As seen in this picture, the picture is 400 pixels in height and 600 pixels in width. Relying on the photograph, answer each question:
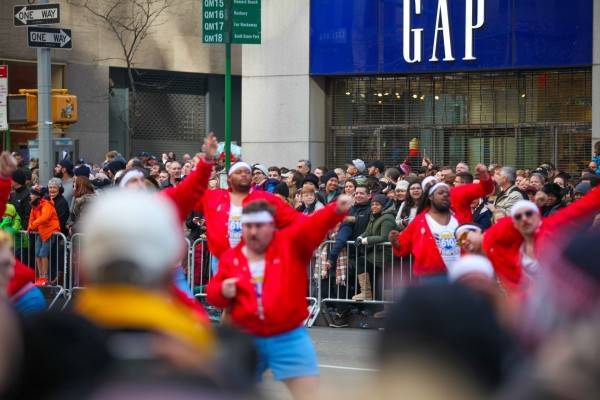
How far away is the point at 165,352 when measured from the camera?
8.86 ft

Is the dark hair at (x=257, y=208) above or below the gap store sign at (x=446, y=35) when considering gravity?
below

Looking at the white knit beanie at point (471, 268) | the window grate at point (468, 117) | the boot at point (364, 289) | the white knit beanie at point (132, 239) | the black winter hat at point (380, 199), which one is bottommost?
the boot at point (364, 289)

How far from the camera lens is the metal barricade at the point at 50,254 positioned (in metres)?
16.1

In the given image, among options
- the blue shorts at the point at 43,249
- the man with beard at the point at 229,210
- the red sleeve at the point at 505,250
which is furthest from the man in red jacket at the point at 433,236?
the blue shorts at the point at 43,249

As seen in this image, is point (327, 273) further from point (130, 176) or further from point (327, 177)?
point (130, 176)

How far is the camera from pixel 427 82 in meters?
24.4

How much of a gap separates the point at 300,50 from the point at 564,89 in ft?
18.0

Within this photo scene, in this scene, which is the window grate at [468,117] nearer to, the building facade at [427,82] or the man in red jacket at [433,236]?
the building facade at [427,82]

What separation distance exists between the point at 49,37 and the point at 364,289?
5.80 meters

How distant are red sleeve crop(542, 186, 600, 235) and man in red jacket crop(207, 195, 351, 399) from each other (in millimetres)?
1646

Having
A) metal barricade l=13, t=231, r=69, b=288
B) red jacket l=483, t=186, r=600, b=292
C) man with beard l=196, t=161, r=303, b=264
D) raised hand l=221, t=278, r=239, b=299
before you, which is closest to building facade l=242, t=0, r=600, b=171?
metal barricade l=13, t=231, r=69, b=288

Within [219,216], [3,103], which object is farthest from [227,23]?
[219,216]

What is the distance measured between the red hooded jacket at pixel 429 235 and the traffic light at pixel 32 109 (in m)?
8.58

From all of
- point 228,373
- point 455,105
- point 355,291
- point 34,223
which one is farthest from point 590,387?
point 455,105
